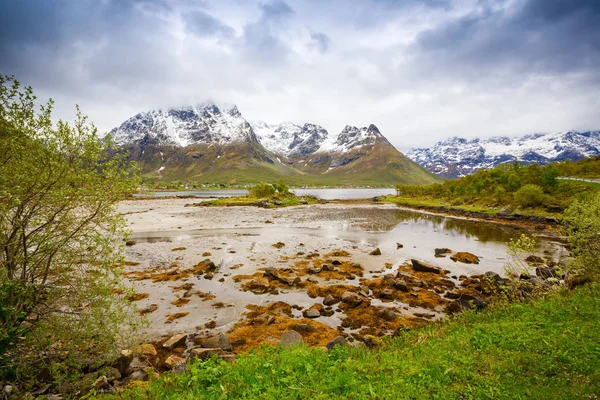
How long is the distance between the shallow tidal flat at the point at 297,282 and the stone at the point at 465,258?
75cm

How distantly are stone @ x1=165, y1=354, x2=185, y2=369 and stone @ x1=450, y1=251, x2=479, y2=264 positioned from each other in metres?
34.6

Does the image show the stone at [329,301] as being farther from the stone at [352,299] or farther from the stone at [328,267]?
the stone at [328,267]

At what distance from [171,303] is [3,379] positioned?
1228cm

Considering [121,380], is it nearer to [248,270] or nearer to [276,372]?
[276,372]

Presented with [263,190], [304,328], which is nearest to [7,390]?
[304,328]

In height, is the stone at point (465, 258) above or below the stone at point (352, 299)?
below

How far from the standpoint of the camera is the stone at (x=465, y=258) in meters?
34.5

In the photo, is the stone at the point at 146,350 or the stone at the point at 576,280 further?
the stone at the point at 576,280

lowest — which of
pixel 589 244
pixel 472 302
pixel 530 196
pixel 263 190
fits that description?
pixel 472 302

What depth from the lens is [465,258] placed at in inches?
1394

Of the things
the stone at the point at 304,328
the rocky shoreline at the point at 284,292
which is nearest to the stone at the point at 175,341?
the rocky shoreline at the point at 284,292

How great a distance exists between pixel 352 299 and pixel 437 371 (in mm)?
13076

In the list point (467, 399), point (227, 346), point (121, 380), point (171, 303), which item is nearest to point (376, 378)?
point (467, 399)

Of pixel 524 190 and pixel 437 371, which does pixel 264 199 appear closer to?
pixel 524 190
